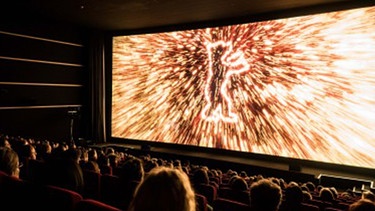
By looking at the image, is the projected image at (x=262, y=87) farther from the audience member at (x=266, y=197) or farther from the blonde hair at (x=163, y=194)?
the blonde hair at (x=163, y=194)

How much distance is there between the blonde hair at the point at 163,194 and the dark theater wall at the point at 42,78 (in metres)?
8.82

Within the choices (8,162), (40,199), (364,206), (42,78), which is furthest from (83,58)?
(364,206)

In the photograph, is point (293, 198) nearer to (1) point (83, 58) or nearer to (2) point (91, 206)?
(2) point (91, 206)

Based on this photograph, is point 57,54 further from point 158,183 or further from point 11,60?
point 158,183

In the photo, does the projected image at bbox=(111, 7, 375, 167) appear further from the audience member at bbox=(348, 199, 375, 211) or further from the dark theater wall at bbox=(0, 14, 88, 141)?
the audience member at bbox=(348, 199, 375, 211)

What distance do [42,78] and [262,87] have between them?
662 centimetres

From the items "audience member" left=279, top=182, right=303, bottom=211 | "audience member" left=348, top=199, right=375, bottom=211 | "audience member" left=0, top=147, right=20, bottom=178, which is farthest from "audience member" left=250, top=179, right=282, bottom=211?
"audience member" left=0, top=147, right=20, bottom=178

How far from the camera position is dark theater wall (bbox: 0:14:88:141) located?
9281 mm

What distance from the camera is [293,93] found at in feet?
27.2

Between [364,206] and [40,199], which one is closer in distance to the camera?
[40,199]

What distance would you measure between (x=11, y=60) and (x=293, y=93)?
Result: 7.73 metres

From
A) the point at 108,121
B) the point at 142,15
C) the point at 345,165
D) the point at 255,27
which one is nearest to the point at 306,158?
the point at 345,165

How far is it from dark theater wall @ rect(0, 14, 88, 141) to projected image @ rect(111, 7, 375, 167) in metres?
1.51

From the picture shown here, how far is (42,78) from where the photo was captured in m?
10.2
